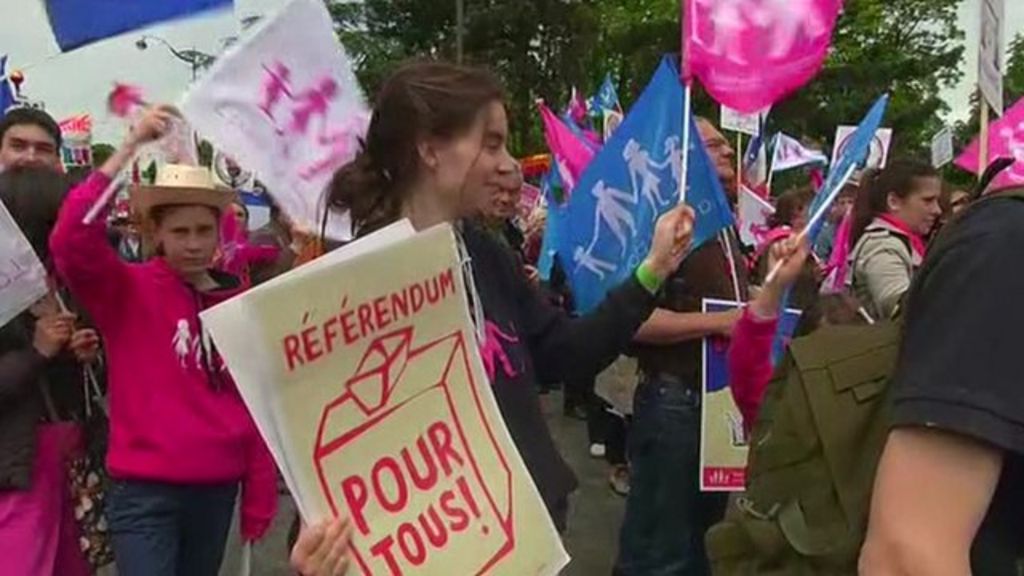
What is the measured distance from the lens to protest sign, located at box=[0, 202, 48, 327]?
11.3 ft

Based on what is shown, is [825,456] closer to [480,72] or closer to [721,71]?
[480,72]

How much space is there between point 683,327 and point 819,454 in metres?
2.62

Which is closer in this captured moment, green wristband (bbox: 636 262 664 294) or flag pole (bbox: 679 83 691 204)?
green wristband (bbox: 636 262 664 294)

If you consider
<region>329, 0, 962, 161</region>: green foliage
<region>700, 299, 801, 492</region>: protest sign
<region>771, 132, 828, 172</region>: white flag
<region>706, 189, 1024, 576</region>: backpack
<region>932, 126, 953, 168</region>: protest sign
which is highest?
<region>706, 189, 1024, 576</region>: backpack

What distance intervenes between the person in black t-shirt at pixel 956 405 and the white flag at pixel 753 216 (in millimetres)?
6300

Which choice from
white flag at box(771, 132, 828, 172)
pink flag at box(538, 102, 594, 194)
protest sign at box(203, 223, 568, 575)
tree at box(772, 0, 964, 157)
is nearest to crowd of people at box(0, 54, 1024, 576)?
protest sign at box(203, 223, 568, 575)

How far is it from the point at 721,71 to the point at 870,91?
147ft

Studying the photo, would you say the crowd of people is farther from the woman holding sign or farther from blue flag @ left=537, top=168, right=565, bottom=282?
blue flag @ left=537, top=168, right=565, bottom=282

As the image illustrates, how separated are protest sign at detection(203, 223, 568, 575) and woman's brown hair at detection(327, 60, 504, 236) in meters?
0.35

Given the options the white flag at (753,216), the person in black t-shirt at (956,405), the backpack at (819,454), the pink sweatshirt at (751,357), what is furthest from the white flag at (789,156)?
the person in black t-shirt at (956,405)

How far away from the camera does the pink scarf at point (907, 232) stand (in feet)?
15.1

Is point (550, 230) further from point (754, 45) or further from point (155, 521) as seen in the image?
point (155, 521)

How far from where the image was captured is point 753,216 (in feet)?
27.4

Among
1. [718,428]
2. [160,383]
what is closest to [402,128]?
[160,383]
